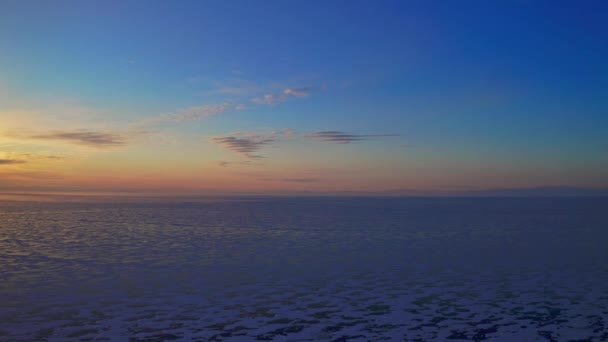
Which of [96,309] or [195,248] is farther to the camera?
[195,248]

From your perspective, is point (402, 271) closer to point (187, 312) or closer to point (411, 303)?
point (411, 303)

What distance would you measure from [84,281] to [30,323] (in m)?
6.19

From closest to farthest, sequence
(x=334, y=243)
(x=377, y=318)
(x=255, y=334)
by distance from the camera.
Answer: (x=255, y=334) → (x=377, y=318) → (x=334, y=243)

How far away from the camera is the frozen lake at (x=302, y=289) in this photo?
1390cm

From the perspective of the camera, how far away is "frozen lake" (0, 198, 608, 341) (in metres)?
13.9

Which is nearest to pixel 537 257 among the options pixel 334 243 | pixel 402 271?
pixel 402 271

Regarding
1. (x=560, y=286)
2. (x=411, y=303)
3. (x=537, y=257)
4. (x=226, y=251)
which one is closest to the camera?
(x=411, y=303)

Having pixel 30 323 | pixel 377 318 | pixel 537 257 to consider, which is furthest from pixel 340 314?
pixel 537 257

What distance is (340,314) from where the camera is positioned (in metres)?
15.5

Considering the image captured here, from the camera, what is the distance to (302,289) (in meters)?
19.1

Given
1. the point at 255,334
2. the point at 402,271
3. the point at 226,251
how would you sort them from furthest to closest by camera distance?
the point at 226,251 → the point at 402,271 → the point at 255,334

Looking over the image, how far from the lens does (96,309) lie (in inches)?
628

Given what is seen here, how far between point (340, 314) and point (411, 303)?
3.04m

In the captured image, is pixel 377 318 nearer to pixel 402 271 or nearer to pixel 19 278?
pixel 402 271
